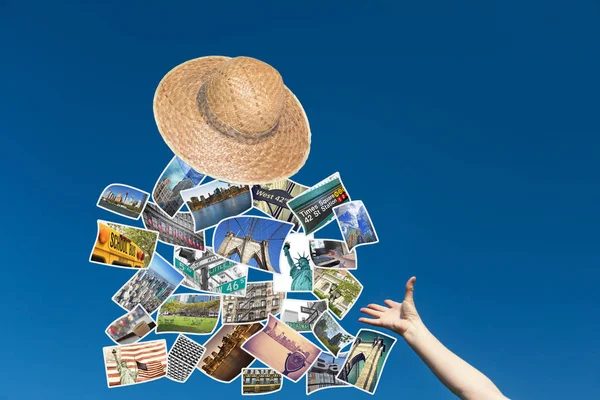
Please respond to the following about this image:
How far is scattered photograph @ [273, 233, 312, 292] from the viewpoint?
3611mm

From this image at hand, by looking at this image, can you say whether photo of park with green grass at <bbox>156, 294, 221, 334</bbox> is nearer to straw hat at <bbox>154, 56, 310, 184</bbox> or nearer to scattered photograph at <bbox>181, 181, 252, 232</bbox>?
scattered photograph at <bbox>181, 181, 252, 232</bbox>

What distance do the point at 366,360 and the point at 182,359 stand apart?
1.12m

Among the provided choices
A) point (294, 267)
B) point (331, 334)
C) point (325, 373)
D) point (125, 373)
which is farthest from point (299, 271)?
point (125, 373)

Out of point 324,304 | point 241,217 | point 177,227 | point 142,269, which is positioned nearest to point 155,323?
point 142,269

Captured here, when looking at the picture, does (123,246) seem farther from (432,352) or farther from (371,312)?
(432,352)

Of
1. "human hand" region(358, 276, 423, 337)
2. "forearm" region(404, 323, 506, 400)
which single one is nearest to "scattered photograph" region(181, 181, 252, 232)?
"human hand" region(358, 276, 423, 337)

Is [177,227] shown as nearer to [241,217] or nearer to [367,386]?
[241,217]

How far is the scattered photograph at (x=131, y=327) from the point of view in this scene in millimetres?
3408

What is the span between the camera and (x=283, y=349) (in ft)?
11.8

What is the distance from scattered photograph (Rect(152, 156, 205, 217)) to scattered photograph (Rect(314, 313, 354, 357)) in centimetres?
113

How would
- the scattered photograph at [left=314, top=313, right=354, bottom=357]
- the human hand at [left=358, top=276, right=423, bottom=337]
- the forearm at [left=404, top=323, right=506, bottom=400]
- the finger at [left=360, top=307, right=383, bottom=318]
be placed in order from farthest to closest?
the scattered photograph at [left=314, top=313, right=354, bottom=357], the finger at [left=360, top=307, right=383, bottom=318], the human hand at [left=358, top=276, right=423, bottom=337], the forearm at [left=404, top=323, right=506, bottom=400]

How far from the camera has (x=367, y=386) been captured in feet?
12.0

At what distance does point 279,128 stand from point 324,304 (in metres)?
1.24

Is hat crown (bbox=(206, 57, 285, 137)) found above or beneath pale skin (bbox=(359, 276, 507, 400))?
above
